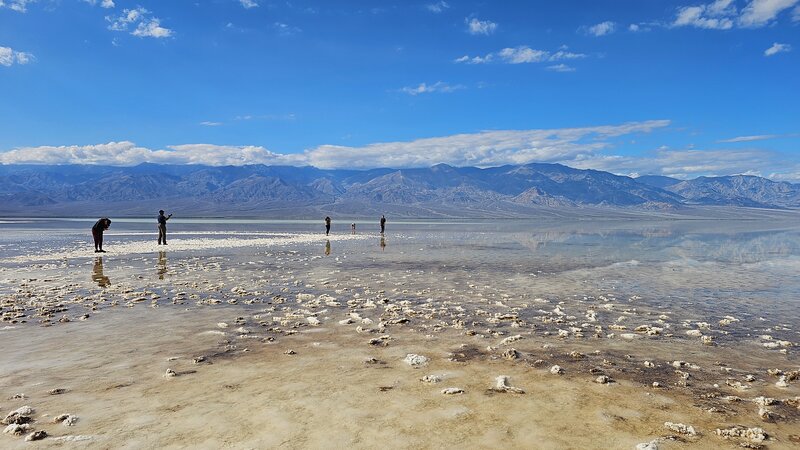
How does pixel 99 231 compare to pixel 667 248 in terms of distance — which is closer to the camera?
pixel 99 231

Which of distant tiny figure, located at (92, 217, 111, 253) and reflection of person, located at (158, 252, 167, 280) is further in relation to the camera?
distant tiny figure, located at (92, 217, 111, 253)

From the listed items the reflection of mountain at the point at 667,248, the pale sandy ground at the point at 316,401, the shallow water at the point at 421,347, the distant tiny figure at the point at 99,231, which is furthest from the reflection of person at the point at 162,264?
the reflection of mountain at the point at 667,248

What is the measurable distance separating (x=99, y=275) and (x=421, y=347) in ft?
54.3

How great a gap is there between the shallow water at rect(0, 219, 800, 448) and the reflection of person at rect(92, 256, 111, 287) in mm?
133

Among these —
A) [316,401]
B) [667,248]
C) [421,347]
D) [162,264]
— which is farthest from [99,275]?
[667,248]

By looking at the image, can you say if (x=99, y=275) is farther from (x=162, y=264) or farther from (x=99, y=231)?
(x=99, y=231)

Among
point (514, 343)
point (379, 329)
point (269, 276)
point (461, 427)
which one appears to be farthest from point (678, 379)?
point (269, 276)

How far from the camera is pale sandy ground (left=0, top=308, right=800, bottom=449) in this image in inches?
222

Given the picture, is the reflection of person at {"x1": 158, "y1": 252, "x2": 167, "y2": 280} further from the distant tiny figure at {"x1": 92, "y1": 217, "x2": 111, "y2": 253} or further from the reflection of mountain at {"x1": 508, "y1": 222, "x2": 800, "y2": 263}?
the reflection of mountain at {"x1": 508, "y1": 222, "x2": 800, "y2": 263}

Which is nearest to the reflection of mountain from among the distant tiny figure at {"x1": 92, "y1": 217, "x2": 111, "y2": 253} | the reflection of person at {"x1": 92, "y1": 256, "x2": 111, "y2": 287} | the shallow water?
the shallow water

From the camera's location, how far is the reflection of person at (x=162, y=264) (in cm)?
2074

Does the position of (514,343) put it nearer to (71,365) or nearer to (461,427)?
(461,427)

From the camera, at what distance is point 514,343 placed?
1000cm

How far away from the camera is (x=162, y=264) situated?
2469cm
